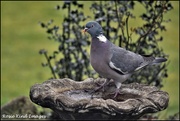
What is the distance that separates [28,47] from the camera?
1020cm

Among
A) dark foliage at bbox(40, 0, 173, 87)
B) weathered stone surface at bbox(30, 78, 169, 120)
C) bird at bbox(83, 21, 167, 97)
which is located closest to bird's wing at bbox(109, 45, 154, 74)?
bird at bbox(83, 21, 167, 97)

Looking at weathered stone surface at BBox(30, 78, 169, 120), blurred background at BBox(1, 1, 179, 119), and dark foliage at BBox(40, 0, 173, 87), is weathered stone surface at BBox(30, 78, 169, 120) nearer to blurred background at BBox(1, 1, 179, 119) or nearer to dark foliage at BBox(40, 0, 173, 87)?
dark foliage at BBox(40, 0, 173, 87)

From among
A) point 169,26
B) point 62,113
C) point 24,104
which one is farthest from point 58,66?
point 169,26

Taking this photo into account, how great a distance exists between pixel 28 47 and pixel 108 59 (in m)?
5.64

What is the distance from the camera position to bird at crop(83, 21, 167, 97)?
4676mm

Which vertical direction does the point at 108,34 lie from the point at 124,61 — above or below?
below

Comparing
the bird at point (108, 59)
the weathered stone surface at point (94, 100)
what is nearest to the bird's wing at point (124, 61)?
the bird at point (108, 59)

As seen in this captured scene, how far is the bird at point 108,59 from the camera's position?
184 inches

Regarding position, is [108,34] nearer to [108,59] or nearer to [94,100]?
[108,59]

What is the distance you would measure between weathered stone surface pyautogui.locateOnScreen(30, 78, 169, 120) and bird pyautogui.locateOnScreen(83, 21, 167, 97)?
0.15 meters

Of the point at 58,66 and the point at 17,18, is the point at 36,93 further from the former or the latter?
the point at 17,18

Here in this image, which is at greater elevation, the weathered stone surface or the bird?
the bird

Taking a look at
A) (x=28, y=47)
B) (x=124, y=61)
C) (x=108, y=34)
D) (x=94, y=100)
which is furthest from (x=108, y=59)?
(x=28, y=47)

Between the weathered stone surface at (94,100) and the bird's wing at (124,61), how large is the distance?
213 millimetres
